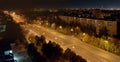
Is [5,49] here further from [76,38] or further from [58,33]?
[58,33]

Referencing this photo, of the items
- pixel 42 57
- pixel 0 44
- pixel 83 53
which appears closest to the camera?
pixel 42 57

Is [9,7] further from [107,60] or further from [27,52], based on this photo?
[107,60]

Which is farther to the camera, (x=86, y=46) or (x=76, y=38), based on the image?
(x=76, y=38)

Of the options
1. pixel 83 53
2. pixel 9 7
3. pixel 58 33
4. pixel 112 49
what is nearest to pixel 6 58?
pixel 9 7

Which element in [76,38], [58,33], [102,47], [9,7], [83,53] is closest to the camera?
[9,7]

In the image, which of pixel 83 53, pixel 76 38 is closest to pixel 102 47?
pixel 83 53

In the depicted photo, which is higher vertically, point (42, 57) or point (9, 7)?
point (9, 7)

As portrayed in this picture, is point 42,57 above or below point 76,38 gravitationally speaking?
above

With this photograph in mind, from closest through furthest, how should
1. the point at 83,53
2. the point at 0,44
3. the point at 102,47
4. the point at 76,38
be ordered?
1. the point at 0,44
2. the point at 83,53
3. the point at 102,47
4. the point at 76,38

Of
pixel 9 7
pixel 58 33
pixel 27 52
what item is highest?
pixel 9 7
